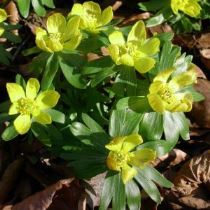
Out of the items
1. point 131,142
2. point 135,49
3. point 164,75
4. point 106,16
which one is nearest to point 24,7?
point 106,16

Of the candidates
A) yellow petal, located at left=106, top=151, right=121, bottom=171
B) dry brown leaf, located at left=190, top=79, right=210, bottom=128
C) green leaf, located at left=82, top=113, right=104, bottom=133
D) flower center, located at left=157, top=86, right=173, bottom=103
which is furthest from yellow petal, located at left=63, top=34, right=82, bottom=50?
dry brown leaf, located at left=190, top=79, right=210, bottom=128

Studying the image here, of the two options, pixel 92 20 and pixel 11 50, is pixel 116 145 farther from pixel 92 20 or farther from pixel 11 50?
pixel 11 50

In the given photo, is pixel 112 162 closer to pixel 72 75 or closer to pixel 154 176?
pixel 154 176

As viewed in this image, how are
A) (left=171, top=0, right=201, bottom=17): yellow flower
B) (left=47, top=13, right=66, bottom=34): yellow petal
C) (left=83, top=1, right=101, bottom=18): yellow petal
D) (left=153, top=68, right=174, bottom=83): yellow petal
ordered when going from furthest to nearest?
(left=171, top=0, right=201, bottom=17): yellow flower < (left=83, top=1, right=101, bottom=18): yellow petal < (left=47, top=13, right=66, bottom=34): yellow petal < (left=153, top=68, right=174, bottom=83): yellow petal

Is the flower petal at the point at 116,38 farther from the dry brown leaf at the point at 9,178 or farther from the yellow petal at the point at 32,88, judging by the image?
the dry brown leaf at the point at 9,178

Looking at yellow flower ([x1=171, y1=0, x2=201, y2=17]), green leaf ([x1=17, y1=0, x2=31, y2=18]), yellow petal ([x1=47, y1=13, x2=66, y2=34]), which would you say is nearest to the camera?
yellow petal ([x1=47, y1=13, x2=66, y2=34])

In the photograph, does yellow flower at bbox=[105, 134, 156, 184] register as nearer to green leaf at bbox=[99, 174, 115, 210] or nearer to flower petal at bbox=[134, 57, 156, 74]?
green leaf at bbox=[99, 174, 115, 210]

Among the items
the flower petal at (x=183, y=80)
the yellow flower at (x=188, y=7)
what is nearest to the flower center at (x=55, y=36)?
the flower petal at (x=183, y=80)
